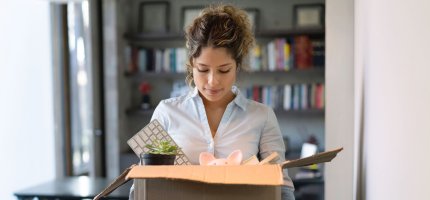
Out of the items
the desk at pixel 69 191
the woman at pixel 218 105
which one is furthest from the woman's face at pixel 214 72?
the desk at pixel 69 191

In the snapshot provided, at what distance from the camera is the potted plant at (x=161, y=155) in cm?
118

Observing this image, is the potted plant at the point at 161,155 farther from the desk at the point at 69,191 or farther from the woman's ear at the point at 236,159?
the desk at the point at 69,191

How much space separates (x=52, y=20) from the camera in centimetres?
410

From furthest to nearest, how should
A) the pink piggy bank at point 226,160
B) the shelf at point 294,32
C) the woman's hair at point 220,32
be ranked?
the shelf at point 294,32 < the woman's hair at point 220,32 < the pink piggy bank at point 226,160

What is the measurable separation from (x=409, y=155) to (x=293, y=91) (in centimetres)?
339

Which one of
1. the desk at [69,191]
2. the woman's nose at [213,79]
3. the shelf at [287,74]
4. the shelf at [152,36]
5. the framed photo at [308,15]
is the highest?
the framed photo at [308,15]

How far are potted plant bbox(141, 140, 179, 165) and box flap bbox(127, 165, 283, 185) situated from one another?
0.35 feet

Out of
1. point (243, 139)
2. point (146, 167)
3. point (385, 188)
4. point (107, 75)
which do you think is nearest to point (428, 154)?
point (385, 188)

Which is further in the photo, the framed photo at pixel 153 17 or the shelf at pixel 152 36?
the framed photo at pixel 153 17

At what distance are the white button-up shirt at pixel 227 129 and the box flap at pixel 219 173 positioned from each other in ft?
1.45

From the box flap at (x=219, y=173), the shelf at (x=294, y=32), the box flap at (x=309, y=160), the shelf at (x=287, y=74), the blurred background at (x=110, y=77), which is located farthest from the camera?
the shelf at (x=287, y=74)

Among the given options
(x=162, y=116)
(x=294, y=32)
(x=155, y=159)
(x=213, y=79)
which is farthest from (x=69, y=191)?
(x=294, y=32)

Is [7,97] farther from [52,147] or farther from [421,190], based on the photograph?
[421,190]

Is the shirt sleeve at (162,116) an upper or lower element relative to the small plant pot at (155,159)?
upper
